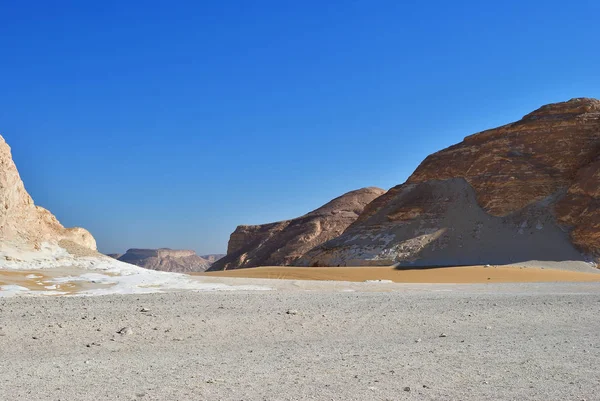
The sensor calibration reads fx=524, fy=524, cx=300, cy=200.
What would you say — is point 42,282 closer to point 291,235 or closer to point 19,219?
point 19,219

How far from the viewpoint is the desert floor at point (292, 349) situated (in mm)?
5191

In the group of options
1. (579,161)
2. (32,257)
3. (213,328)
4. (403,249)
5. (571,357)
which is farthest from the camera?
(579,161)

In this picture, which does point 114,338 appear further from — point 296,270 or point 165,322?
point 296,270

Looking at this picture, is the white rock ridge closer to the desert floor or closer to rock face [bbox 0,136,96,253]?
rock face [bbox 0,136,96,253]

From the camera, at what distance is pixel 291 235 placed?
72125 mm

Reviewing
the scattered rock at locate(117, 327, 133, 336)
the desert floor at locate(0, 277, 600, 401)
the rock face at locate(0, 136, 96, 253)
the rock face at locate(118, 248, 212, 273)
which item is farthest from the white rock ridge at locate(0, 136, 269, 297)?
the rock face at locate(118, 248, 212, 273)

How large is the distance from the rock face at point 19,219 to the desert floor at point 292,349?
4.33 metres

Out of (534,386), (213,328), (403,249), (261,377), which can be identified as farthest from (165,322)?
(403,249)

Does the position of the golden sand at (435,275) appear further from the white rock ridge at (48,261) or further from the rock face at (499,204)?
the white rock ridge at (48,261)

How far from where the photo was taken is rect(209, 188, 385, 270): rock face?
2621 inches

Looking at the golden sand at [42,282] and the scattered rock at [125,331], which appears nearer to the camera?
the scattered rock at [125,331]

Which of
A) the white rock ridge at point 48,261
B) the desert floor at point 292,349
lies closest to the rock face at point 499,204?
the white rock ridge at point 48,261

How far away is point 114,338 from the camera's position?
7848 millimetres

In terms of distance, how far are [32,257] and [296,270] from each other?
56.8 feet
